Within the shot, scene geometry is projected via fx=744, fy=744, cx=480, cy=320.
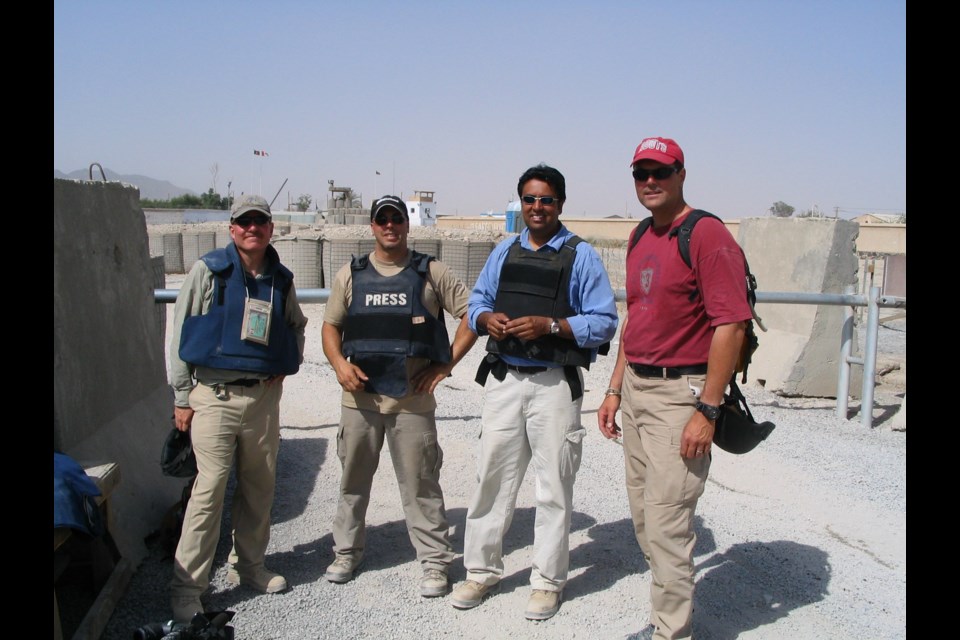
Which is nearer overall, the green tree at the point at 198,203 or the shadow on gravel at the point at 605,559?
the shadow on gravel at the point at 605,559

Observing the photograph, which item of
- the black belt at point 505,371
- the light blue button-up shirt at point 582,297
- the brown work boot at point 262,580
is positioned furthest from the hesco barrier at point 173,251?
the black belt at point 505,371

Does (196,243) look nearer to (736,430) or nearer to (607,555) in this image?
(607,555)

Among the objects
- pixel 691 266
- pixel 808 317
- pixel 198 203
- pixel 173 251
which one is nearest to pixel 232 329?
pixel 691 266

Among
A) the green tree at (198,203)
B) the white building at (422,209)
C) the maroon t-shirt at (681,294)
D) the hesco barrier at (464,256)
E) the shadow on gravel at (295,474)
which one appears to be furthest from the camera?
the green tree at (198,203)

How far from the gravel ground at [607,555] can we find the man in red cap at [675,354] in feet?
1.84

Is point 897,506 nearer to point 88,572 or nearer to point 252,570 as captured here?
point 252,570

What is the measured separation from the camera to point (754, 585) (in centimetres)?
370

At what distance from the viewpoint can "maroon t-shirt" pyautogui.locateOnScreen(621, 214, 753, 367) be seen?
9.18 feet

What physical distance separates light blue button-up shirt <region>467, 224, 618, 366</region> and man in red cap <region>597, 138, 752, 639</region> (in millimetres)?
181

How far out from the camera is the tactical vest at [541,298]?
129 inches

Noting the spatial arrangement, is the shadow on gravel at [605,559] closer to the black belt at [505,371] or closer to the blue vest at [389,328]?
the black belt at [505,371]

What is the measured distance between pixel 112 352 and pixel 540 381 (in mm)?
2375

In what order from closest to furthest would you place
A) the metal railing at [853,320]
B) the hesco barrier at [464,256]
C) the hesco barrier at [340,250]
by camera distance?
1. the metal railing at [853,320]
2. the hesco barrier at [340,250]
3. the hesco barrier at [464,256]
